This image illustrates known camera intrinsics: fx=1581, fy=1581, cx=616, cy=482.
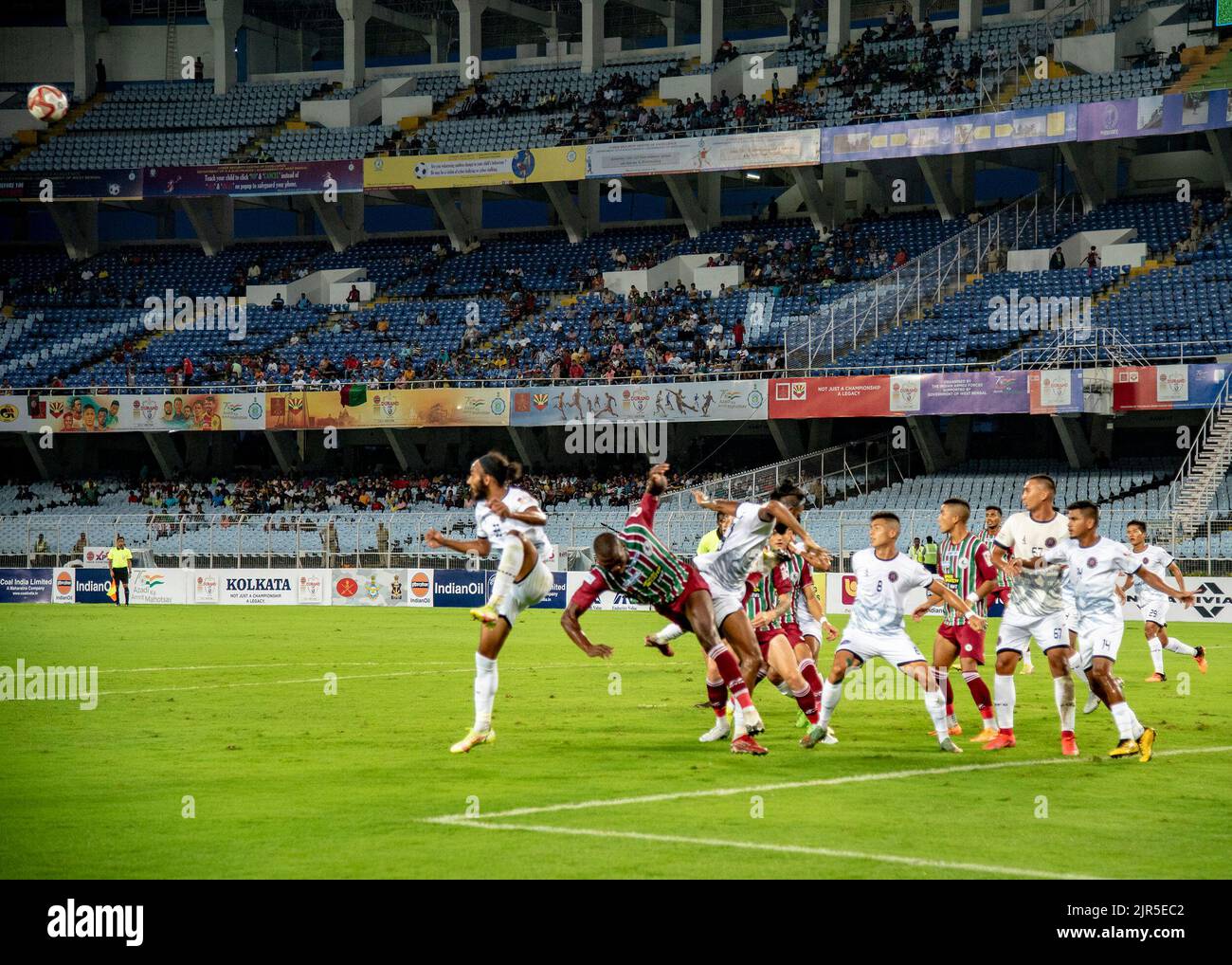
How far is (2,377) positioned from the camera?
63188 mm

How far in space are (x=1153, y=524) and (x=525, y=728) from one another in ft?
88.8

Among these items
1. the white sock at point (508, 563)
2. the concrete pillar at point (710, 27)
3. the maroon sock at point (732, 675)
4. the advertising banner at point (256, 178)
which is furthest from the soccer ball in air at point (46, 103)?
the maroon sock at point (732, 675)

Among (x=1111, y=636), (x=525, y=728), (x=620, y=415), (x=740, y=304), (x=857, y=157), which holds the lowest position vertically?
(x=525, y=728)

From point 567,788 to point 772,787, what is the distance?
174 cm

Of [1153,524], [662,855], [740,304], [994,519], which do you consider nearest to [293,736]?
[662,855]

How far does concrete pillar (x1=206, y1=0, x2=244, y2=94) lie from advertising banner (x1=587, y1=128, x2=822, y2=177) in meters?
19.4

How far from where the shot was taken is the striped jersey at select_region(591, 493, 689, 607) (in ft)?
49.7

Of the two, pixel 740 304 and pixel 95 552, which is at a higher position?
pixel 740 304

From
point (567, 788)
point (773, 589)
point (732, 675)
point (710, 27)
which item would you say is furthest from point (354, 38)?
point (567, 788)

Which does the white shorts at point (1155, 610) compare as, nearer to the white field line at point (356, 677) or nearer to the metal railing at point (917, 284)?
the white field line at point (356, 677)

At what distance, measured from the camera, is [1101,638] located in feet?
48.8

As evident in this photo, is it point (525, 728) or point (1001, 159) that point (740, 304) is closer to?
point (1001, 159)

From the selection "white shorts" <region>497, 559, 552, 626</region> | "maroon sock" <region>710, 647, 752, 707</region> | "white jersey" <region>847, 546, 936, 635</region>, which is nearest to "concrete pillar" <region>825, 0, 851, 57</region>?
"white jersey" <region>847, 546, 936, 635</region>

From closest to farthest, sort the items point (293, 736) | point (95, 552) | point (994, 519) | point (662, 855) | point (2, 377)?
point (662, 855), point (293, 736), point (994, 519), point (95, 552), point (2, 377)
